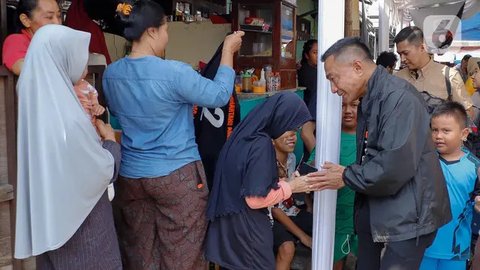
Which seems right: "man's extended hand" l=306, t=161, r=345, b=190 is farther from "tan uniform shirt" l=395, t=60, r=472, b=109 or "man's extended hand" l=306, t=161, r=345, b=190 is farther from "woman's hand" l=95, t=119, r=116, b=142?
"tan uniform shirt" l=395, t=60, r=472, b=109

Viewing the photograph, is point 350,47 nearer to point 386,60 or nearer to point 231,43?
point 231,43

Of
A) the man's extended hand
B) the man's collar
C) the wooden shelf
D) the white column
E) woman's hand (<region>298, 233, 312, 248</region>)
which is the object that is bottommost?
woman's hand (<region>298, 233, 312, 248</region>)

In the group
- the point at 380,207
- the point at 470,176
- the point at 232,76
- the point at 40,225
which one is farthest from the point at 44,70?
the point at 470,176

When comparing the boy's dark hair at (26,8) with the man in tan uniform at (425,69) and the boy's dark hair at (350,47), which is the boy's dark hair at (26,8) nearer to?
the boy's dark hair at (350,47)

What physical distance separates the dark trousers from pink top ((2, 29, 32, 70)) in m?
1.65

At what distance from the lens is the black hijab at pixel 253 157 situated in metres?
2.25

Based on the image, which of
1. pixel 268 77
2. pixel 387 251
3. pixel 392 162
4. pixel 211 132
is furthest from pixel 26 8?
pixel 268 77

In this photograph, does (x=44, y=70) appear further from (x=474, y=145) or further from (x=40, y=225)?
(x=474, y=145)

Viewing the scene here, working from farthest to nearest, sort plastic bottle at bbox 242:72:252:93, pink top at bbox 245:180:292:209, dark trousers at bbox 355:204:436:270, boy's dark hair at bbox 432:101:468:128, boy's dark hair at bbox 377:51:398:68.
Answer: boy's dark hair at bbox 377:51:398:68 → plastic bottle at bbox 242:72:252:93 → boy's dark hair at bbox 432:101:468:128 → pink top at bbox 245:180:292:209 → dark trousers at bbox 355:204:436:270

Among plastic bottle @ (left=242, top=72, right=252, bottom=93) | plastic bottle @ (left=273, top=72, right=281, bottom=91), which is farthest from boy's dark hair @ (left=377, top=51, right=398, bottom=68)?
plastic bottle @ (left=242, top=72, right=252, bottom=93)

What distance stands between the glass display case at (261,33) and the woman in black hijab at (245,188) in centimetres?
285

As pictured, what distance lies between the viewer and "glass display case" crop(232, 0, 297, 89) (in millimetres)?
5164

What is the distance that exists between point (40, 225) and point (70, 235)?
116 millimetres

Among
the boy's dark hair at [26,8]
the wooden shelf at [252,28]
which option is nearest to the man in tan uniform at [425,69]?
the wooden shelf at [252,28]
